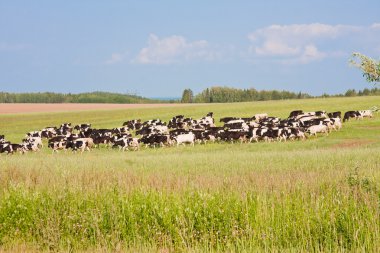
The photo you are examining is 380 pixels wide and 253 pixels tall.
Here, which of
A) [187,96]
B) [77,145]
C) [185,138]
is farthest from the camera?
[187,96]

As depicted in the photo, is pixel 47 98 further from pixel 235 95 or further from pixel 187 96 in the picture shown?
pixel 235 95

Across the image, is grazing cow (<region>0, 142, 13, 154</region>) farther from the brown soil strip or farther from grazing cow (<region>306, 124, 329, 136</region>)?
the brown soil strip

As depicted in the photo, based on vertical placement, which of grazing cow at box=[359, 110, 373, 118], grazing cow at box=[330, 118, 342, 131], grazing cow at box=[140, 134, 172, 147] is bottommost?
grazing cow at box=[140, 134, 172, 147]

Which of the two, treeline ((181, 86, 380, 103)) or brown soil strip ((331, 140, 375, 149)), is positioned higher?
treeline ((181, 86, 380, 103))

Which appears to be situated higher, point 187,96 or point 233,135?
point 187,96

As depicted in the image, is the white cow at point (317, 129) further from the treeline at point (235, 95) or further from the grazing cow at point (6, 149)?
the treeline at point (235, 95)

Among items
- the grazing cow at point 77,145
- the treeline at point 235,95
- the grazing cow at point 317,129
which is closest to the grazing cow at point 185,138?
the grazing cow at point 77,145

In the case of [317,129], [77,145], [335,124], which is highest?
[335,124]

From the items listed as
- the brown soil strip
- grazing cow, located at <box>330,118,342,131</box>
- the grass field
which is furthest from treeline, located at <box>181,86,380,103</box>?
the grass field

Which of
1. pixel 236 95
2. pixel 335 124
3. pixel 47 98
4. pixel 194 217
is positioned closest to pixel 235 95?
pixel 236 95

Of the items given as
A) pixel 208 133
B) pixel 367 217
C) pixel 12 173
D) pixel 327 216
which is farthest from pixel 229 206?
pixel 208 133

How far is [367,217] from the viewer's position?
29.4 feet

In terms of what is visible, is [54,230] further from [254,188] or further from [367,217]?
[367,217]

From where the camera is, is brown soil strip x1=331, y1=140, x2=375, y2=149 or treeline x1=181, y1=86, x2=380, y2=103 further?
treeline x1=181, y1=86, x2=380, y2=103
